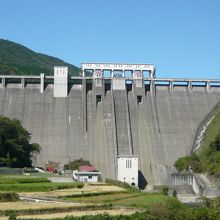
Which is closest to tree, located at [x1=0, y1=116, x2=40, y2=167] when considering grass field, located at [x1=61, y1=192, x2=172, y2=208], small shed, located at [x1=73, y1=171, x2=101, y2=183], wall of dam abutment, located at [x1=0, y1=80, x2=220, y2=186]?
wall of dam abutment, located at [x1=0, y1=80, x2=220, y2=186]

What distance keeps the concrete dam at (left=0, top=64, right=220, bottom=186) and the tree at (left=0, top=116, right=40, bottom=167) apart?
5.28m

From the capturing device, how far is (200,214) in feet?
92.5

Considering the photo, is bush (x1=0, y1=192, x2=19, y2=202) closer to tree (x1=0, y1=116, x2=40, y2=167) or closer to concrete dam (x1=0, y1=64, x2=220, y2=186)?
tree (x1=0, y1=116, x2=40, y2=167)

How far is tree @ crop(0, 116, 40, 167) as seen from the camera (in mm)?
66938

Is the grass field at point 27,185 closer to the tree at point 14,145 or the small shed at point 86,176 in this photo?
the small shed at point 86,176

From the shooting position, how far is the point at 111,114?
80.8m

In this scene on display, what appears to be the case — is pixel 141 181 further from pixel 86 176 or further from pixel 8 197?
pixel 8 197

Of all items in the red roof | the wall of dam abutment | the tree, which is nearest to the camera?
the tree

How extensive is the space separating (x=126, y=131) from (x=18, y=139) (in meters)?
15.9

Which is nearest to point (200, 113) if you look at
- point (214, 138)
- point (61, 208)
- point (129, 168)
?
point (214, 138)

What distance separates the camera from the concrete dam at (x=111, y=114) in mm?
76750

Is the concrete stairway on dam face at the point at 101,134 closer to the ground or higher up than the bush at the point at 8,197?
higher up

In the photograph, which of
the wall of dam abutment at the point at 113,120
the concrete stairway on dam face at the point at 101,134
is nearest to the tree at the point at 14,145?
the wall of dam abutment at the point at 113,120

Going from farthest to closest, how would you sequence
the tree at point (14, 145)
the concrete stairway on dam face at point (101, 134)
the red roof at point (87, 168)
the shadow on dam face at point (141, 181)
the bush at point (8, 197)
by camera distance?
the concrete stairway on dam face at point (101, 134), the shadow on dam face at point (141, 181), the red roof at point (87, 168), the tree at point (14, 145), the bush at point (8, 197)
